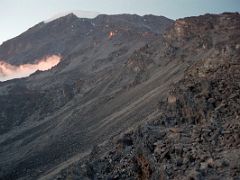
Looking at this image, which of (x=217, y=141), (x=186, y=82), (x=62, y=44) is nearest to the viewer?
(x=217, y=141)

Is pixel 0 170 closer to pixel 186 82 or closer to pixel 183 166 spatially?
pixel 186 82

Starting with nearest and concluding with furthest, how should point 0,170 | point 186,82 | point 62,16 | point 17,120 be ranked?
point 186,82
point 0,170
point 17,120
point 62,16

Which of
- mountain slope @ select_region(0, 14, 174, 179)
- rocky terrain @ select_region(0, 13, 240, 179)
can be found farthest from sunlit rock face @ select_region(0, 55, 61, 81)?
rocky terrain @ select_region(0, 13, 240, 179)

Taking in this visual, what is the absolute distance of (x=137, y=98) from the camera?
59.8 metres

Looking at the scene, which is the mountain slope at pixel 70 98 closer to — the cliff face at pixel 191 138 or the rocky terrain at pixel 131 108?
the rocky terrain at pixel 131 108

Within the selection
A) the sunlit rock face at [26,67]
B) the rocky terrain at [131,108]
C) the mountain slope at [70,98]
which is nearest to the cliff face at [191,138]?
the rocky terrain at [131,108]

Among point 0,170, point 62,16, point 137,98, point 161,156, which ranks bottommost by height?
point 0,170

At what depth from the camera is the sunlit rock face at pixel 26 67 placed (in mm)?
145750

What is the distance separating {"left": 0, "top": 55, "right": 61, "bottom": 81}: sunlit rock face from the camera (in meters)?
146

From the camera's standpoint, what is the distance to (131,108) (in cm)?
5500

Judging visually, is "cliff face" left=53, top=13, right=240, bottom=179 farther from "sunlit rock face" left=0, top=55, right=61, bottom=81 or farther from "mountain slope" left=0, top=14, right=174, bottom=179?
"sunlit rock face" left=0, top=55, right=61, bottom=81

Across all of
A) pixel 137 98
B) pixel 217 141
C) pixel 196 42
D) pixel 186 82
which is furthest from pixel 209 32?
pixel 217 141

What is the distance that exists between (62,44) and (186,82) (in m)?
115

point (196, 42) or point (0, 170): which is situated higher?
point (196, 42)
